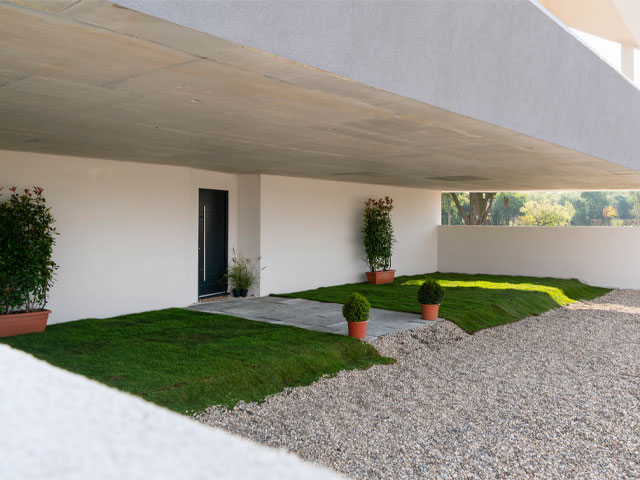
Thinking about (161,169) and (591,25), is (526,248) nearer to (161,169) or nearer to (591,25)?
(591,25)

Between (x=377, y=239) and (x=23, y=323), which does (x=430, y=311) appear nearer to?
(x=377, y=239)

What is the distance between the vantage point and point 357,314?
6.84m

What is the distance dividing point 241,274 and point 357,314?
4.18m

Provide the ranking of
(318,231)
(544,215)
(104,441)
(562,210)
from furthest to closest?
(562,210), (544,215), (318,231), (104,441)

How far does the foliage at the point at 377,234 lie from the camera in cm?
1298

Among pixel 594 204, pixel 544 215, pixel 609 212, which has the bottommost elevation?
pixel 544 215

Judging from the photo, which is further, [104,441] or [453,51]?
[453,51]

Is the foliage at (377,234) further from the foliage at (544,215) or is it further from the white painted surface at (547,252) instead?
the foliage at (544,215)

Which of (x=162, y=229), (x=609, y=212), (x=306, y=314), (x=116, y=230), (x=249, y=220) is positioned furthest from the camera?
(x=609, y=212)

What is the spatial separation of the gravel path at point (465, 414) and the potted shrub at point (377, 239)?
5.40 m

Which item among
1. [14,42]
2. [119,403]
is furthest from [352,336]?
[14,42]

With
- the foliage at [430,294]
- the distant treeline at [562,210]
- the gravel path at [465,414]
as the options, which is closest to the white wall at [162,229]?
the foliage at [430,294]

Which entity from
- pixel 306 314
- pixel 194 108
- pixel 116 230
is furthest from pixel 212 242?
pixel 194 108

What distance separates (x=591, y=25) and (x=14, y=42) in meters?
13.4
